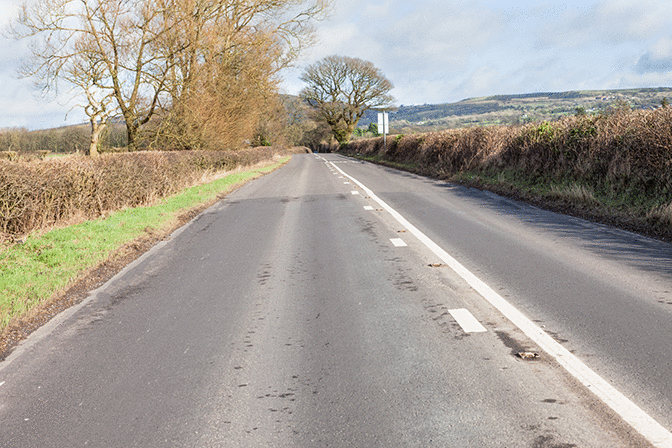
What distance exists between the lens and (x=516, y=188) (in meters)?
15.2

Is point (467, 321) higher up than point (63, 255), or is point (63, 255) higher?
point (63, 255)

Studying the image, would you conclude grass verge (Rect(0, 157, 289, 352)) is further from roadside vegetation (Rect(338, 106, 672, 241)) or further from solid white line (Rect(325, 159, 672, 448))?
roadside vegetation (Rect(338, 106, 672, 241))

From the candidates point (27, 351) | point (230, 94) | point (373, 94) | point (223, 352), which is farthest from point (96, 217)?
point (373, 94)


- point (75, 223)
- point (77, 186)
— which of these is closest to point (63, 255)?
point (75, 223)

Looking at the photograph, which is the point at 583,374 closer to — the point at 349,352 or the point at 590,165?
the point at 349,352

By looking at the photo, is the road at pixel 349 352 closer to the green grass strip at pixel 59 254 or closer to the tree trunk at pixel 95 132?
the green grass strip at pixel 59 254

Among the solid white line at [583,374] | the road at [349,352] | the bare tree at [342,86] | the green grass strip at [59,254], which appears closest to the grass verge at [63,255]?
the green grass strip at [59,254]

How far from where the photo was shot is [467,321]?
4602 mm

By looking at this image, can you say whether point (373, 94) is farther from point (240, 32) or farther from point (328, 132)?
point (240, 32)

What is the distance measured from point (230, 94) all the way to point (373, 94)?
45.6 m

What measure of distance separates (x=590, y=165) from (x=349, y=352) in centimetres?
1119

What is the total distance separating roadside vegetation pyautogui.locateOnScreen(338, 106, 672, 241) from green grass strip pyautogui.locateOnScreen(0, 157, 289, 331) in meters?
8.94

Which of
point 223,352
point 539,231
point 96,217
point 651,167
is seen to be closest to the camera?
point 223,352

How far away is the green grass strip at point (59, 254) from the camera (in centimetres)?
568
